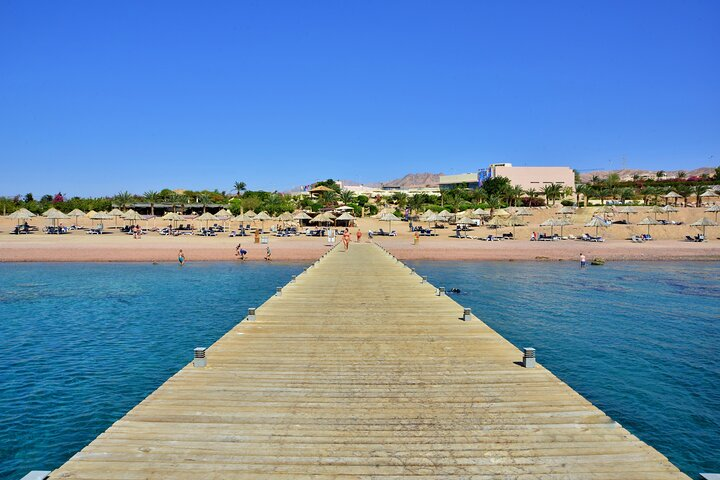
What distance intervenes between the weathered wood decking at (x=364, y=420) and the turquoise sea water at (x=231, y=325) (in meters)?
3.79

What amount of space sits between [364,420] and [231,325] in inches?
570

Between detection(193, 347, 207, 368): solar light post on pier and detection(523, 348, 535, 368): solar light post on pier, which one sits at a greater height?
detection(193, 347, 207, 368): solar light post on pier

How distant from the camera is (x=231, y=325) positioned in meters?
20.9

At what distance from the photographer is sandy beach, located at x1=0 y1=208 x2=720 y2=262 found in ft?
149

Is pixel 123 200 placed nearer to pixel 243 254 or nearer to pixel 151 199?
pixel 151 199

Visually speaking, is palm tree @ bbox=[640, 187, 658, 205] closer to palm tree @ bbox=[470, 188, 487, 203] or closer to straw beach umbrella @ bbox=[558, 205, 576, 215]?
straw beach umbrella @ bbox=[558, 205, 576, 215]

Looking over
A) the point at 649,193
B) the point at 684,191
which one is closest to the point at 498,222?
the point at 684,191

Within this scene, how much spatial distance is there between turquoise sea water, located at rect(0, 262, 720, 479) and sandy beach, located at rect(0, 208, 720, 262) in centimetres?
770

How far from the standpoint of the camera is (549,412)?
7707mm

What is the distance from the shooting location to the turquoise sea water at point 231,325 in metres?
11.5

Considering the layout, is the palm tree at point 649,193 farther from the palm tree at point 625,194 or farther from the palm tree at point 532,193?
the palm tree at point 532,193

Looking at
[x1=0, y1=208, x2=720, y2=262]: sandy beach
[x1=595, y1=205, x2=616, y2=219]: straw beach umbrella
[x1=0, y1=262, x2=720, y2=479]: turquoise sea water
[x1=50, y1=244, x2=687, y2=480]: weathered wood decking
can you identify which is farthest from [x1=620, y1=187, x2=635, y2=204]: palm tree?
[x1=50, y1=244, x2=687, y2=480]: weathered wood decking

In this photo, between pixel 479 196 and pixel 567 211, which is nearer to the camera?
pixel 567 211

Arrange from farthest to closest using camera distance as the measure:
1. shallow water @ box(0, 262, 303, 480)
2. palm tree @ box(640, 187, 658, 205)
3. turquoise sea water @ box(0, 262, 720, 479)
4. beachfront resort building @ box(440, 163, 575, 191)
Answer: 1. beachfront resort building @ box(440, 163, 575, 191)
2. palm tree @ box(640, 187, 658, 205)
3. turquoise sea water @ box(0, 262, 720, 479)
4. shallow water @ box(0, 262, 303, 480)
